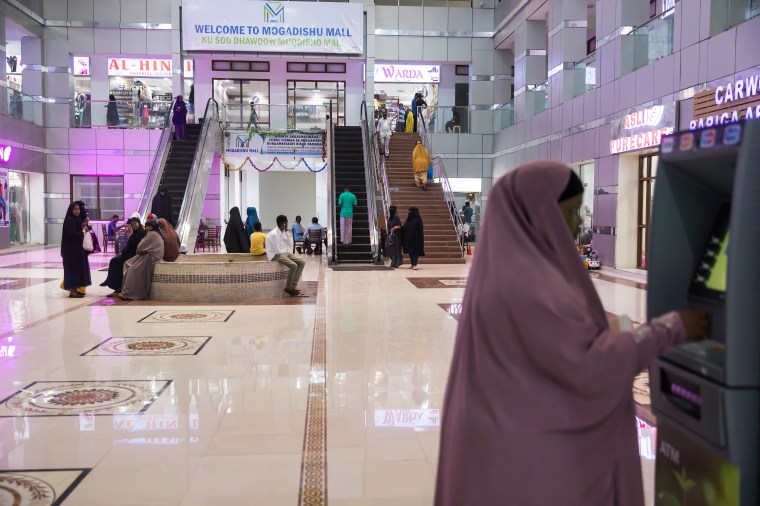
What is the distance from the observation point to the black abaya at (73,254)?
9516 mm

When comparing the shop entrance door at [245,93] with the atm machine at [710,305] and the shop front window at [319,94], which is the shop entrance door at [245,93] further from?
the atm machine at [710,305]

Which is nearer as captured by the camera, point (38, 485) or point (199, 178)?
point (38, 485)

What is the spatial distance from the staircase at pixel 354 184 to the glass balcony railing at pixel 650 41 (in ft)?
21.4

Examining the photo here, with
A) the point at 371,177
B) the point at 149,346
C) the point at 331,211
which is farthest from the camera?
the point at 371,177

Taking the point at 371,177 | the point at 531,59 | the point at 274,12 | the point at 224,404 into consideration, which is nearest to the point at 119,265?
the point at 224,404

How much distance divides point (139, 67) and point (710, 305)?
25128 millimetres

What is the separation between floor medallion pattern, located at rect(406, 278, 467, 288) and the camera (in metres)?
11.2

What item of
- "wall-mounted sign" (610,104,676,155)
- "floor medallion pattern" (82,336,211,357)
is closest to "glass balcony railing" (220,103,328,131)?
"wall-mounted sign" (610,104,676,155)

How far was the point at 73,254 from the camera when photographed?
9672 mm

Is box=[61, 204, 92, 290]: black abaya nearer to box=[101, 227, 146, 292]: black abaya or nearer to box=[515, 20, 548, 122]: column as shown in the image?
box=[101, 227, 146, 292]: black abaya

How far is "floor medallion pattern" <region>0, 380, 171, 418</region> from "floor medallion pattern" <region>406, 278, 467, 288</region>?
6.64m

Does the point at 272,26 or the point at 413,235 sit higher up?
the point at 272,26

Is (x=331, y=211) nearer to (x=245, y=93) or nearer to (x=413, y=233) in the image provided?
(x=413, y=233)

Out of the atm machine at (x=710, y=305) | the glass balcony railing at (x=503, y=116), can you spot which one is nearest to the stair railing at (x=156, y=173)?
the glass balcony railing at (x=503, y=116)
